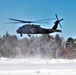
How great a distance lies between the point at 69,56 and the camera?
7194cm

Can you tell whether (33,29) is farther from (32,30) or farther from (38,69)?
(38,69)

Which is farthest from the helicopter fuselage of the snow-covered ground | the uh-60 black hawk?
the snow-covered ground

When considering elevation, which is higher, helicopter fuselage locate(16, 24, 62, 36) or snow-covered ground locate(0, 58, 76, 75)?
helicopter fuselage locate(16, 24, 62, 36)

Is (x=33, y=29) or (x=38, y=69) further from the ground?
(x=33, y=29)

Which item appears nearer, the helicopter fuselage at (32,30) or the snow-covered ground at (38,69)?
the helicopter fuselage at (32,30)

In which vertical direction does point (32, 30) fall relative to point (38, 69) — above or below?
above

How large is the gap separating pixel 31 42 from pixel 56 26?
62.7 metres

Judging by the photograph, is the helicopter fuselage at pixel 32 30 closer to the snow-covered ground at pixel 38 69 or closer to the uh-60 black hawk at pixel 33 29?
the uh-60 black hawk at pixel 33 29

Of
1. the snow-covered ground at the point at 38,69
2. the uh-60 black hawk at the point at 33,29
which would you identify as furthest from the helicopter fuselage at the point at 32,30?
the snow-covered ground at the point at 38,69

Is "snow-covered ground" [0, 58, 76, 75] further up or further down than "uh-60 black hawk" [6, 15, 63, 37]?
further down

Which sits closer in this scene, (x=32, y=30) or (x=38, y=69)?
(x=32, y=30)

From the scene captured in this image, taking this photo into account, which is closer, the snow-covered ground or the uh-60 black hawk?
the uh-60 black hawk

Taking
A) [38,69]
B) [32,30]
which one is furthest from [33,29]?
[38,69]

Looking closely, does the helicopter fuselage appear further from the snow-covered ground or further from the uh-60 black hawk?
the snow-covered ground
